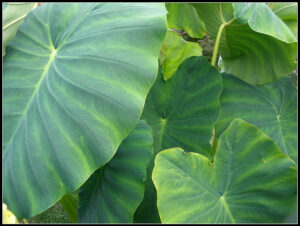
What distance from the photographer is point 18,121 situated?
650mm

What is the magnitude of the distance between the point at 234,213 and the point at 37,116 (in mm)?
501

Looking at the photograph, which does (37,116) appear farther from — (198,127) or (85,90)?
(198,127)

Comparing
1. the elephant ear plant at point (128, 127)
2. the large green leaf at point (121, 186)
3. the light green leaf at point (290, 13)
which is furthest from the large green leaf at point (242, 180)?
the light green leaf at point (290, 13)

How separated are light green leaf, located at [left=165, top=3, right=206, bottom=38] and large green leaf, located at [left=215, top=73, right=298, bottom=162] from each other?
0.98ft

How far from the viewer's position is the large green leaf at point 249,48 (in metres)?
0.96

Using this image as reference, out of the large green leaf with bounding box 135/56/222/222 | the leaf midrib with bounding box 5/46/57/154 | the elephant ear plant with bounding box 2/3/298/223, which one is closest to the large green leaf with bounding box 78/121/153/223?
the elephant ear plant with bounding box 2/3/298/223

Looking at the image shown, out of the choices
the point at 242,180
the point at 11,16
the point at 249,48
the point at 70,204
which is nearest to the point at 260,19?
the point at 249,48

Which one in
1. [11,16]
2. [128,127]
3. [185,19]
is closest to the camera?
[128,127]

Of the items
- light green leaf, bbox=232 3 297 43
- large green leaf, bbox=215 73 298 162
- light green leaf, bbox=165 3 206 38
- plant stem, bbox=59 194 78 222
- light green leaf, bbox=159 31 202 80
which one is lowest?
plant stem, bbox=59 194 78 222

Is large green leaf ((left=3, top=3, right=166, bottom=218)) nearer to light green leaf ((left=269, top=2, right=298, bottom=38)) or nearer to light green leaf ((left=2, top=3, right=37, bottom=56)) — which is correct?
light green leaf ((left=2, top=3, right=37, bottom=56))

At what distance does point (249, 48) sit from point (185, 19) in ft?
1.00

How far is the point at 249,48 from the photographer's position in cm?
107

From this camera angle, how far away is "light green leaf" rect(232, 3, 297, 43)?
2.51 ft

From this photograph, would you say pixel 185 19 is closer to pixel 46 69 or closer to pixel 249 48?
pixel 249 48
